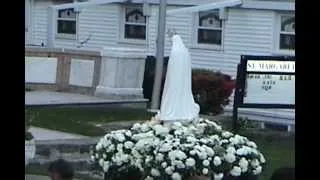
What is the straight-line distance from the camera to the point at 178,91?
27.5ft

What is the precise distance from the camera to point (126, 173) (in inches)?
161

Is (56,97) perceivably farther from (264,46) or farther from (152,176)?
(152,176)

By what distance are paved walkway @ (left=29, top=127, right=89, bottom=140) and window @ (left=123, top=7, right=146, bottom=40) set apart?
12.3m

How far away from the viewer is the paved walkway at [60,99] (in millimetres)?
16891

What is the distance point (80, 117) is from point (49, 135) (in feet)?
10.6

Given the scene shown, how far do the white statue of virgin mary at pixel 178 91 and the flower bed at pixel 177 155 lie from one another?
2.76m

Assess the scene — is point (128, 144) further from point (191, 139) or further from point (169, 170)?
point (169, 170)

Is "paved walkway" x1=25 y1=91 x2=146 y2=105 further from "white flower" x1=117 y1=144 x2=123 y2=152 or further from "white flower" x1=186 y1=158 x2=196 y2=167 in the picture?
"white flower" x1=186 y1=158 x2=196 y2=167

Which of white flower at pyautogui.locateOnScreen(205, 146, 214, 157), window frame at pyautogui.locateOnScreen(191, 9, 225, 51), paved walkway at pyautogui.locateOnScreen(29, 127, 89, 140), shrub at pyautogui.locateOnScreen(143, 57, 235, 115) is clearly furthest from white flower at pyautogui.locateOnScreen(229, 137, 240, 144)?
window frame at pyautogui.locateOnScreen(191, 9, 225, 51)

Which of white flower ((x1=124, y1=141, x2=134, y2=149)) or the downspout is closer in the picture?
white flower ((x1=124, y1=141, x2=134, y2=149))

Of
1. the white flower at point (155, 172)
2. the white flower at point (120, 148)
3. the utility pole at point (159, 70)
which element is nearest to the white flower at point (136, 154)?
the white flower at point (120, 148)

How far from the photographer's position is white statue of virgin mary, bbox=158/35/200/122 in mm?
7805
